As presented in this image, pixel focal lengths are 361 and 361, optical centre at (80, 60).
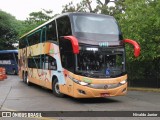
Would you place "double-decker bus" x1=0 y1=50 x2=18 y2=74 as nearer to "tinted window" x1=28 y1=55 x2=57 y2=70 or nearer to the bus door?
"tinted window" x1=28 y1=55 x2=57 y2=70

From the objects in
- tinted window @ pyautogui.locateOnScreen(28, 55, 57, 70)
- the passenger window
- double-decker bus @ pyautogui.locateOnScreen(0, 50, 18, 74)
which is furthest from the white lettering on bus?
the passenger window

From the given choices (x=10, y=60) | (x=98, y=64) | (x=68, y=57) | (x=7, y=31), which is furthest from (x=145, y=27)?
(x=7, y=31)

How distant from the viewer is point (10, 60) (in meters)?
44.7

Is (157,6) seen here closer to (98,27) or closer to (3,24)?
(98,27)

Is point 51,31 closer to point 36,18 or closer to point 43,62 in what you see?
point 43,62

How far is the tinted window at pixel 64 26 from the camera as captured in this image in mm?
15470

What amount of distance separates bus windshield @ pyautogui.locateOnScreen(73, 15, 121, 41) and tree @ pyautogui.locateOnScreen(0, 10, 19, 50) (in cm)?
4662

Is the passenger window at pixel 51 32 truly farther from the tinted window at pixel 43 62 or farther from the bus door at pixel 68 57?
the bus door at pixel 68 57

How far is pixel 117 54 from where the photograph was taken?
50.0ft

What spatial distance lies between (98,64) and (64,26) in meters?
2.52

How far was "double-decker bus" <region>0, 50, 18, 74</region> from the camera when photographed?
44.2 meters

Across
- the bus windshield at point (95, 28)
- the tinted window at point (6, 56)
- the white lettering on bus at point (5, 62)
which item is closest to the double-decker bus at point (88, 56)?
the bus windshield at point (95, 28)

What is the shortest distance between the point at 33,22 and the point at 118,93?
4096 centimetres

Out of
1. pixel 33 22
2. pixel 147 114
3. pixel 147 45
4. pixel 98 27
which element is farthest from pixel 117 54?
pixel 33 22
